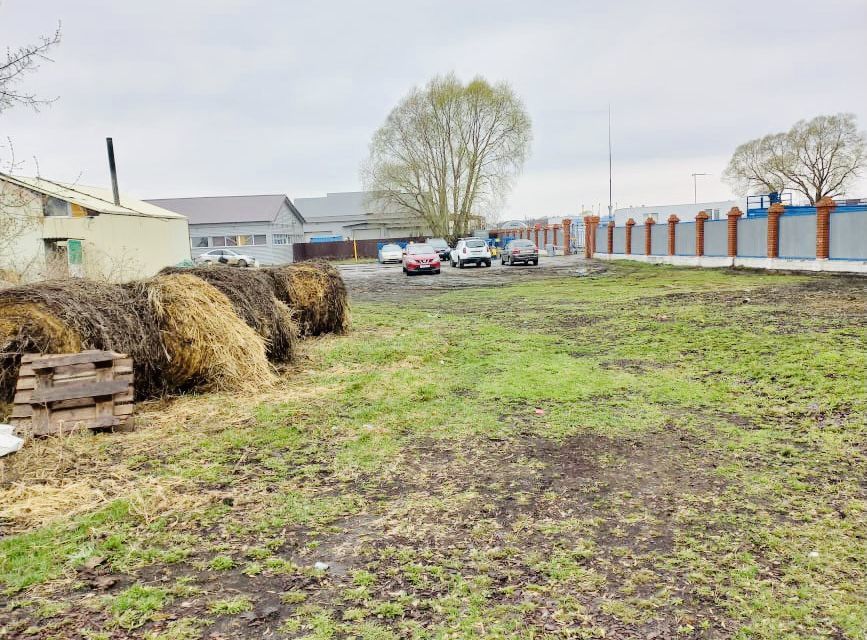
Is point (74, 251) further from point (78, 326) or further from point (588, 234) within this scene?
point (588, 234)

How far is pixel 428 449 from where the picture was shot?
17.3 ft

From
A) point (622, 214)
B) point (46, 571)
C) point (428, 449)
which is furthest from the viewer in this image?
point (622, 214)

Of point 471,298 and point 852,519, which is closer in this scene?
point 852,519

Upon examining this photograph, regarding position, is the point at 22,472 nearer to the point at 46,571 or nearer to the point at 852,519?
the point at 46,571

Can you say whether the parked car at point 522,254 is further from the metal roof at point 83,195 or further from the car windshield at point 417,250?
the metal roof at point 83,195

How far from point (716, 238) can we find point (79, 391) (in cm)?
2680

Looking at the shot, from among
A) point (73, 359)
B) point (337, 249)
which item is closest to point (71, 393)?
point (73, 359)

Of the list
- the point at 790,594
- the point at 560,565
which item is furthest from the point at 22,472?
the point at 790,594

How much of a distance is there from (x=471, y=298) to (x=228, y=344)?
11463mm

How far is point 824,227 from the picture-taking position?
2120cm

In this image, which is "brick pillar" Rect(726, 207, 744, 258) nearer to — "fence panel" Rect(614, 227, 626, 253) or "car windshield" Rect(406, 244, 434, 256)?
"fence panel" Rect(614, 227, 626, 253)

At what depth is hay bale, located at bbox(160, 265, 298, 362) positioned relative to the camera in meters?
8.33

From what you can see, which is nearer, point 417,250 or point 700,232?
point 700,232

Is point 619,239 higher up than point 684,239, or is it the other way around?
point 619,239
